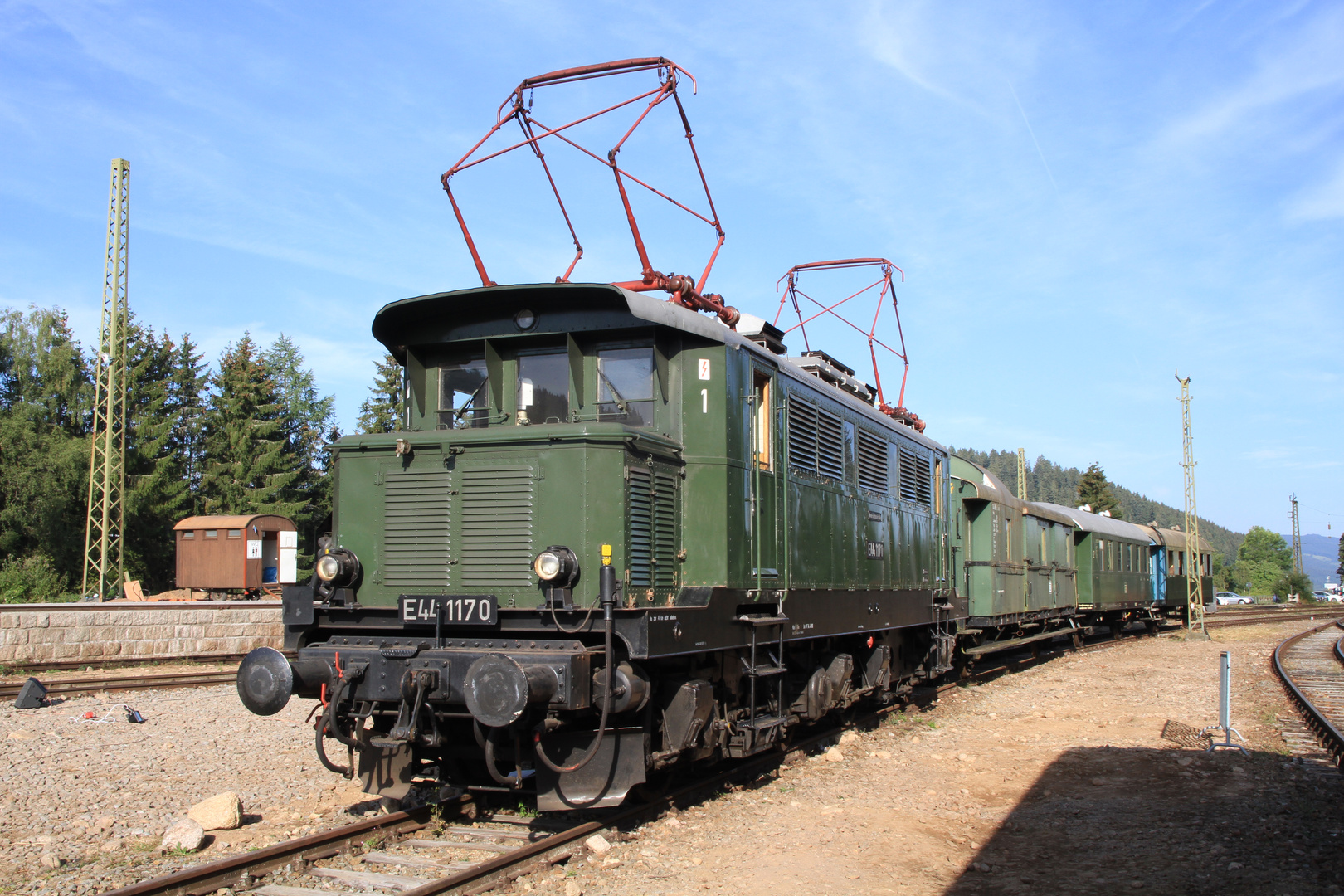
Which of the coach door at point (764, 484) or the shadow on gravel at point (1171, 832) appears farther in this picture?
the coach door at point (764, 484)

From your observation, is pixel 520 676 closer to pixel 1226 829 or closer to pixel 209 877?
pixel 209 877

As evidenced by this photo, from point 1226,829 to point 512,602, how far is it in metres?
5.44

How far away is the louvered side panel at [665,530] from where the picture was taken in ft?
22.6

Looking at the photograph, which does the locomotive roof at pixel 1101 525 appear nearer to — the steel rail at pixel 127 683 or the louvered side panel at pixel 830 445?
the louvered side panel at pixel 830 445

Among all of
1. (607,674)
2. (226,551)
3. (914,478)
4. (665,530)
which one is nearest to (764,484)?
(665,530)

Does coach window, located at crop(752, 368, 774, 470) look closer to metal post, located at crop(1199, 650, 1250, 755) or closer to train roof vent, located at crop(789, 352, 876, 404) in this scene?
train roof vent, located at crop(789, 352, 876, 404)

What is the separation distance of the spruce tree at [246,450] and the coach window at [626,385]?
131 ft

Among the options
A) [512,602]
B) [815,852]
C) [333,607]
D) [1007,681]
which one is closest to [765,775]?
[815,852]

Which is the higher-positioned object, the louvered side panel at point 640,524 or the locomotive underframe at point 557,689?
the louvered side panel at point 640,524

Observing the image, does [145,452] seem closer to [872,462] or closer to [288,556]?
[288,556]

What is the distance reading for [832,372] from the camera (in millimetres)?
10391

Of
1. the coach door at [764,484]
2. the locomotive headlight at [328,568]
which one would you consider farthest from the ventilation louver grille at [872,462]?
the locomotive headlight at [328,568]

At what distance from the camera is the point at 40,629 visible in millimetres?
16391

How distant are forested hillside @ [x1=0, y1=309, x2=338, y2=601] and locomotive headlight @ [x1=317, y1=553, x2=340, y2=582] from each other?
24.9 meters
